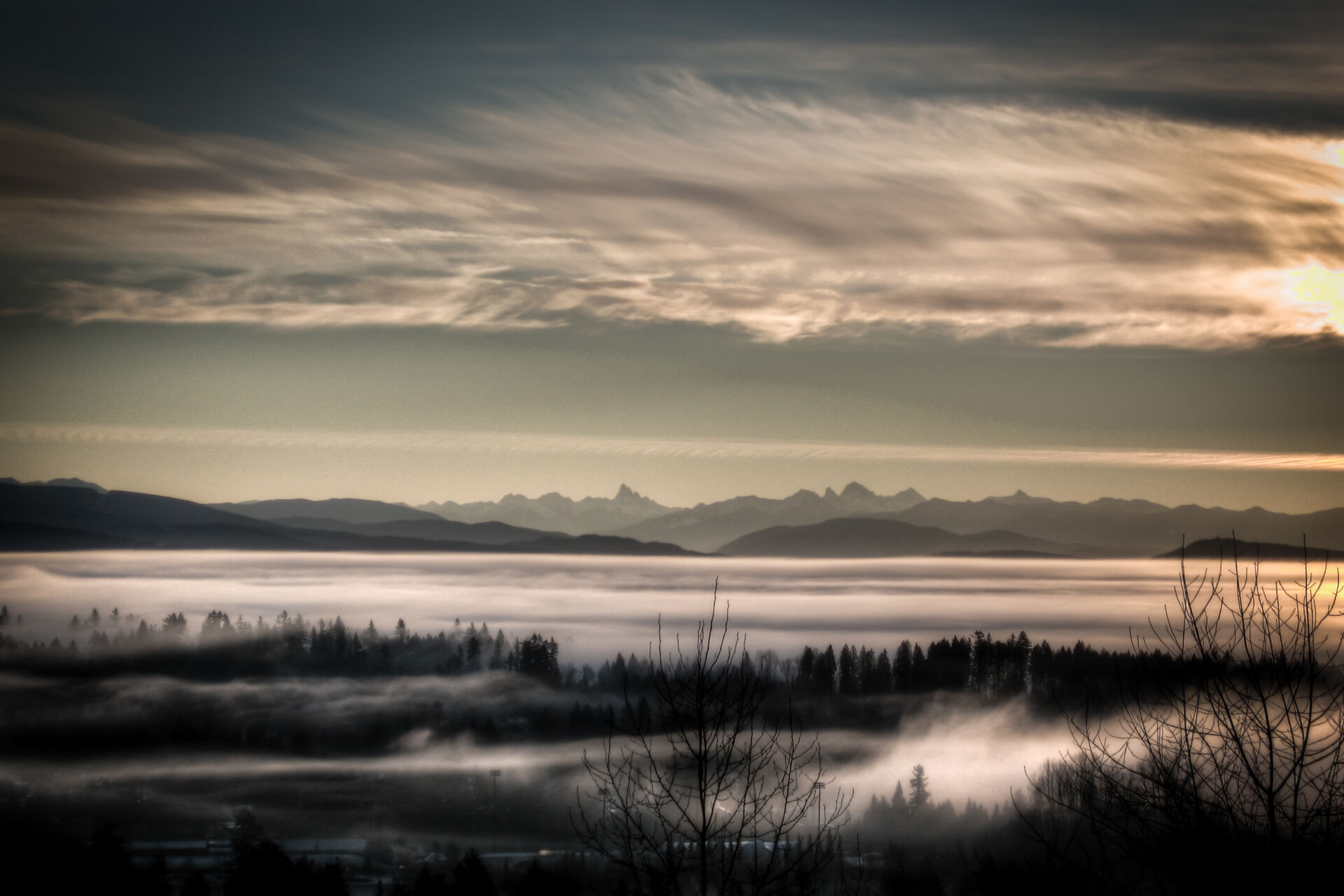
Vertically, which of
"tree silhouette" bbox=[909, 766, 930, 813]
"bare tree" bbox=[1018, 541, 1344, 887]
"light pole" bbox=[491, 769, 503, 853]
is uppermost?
"bare tree" bbox=[1018, 541, 1344, 887]

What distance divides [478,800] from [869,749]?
7832 cm

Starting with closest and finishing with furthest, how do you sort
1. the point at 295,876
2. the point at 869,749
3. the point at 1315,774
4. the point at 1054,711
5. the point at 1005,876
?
the point at 1315,774 < the point at 1005,876 < the point at 295,876 < the point at 869,749 < the point at 1054,711

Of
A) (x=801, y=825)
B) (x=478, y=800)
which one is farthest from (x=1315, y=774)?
(x=478, y=800)

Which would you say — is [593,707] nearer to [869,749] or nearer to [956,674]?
[869,749]

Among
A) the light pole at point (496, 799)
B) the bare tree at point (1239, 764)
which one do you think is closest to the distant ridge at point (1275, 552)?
the bare tree at point (1239, 764)

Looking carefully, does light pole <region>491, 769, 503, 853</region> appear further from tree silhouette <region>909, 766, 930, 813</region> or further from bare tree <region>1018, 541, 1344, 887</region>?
bare tree <region>1018, 541, 1344, 887</region>

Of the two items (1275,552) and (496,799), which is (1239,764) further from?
(496,799)

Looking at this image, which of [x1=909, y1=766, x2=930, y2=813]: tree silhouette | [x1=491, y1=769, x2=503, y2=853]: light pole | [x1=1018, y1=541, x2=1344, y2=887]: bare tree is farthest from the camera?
[x1=491, y1=769, x2=503, y2=853]: light pole

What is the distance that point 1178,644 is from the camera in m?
20.1

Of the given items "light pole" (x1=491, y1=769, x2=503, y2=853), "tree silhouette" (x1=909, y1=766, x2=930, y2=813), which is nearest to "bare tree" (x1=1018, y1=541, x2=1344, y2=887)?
"tree silhouette" (x1=909, y1=766, x2=930, y2=813)

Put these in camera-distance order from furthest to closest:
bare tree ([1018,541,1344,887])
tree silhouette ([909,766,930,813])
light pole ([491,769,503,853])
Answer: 1. light pole ([491,769,503,853])
2. tree silhouette ([909,766,930,813])
3. bare tree ([1018,541,1344,887])

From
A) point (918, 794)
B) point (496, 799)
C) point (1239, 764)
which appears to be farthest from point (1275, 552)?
point (496, 799)

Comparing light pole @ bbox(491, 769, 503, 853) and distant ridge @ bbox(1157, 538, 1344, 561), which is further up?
distant ridge @ bbox(1157, 538, 1344, 561)

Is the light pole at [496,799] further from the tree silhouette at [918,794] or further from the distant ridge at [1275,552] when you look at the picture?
the distant ridge at [1275,552]
